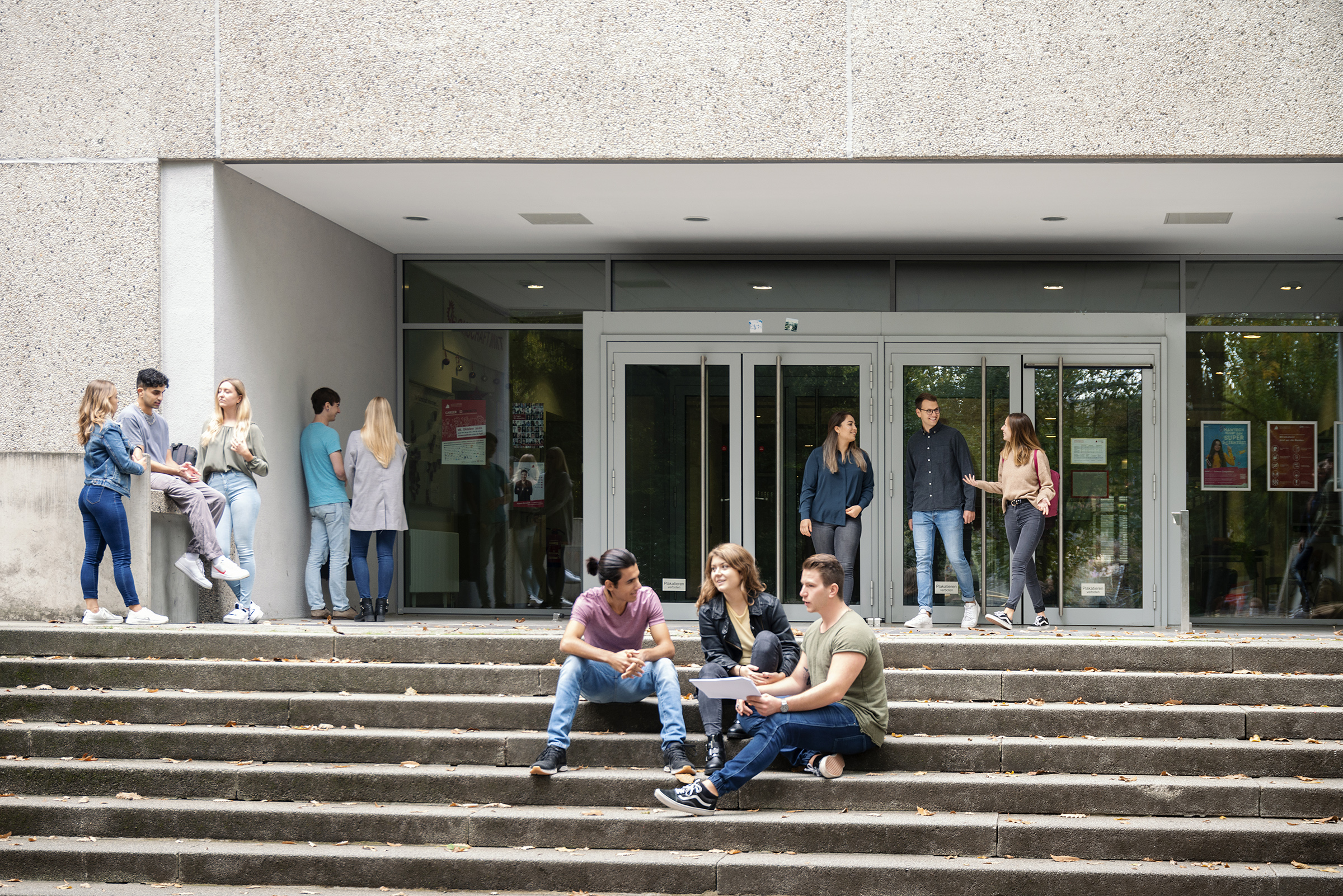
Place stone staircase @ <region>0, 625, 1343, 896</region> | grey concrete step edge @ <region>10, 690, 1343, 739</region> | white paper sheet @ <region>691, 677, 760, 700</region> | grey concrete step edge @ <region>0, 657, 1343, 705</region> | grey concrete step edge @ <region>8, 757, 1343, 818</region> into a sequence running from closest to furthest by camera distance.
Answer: stone staircase @ <region>0, 625, 1343, 896</region> → white paper sheet @ <region>691, 677, 760, 700</region> → grey concrete step edge @ <region>8, 757, 1343, 818</region> → grey concrete step edge @ <region>10, 690, 1343, 739</region> → grey concrete step edge @ <region>0, 657, 1343, 705</region>

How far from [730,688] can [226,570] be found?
4.39 meters

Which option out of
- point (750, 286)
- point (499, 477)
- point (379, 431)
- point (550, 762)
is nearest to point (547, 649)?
point (550, 762)

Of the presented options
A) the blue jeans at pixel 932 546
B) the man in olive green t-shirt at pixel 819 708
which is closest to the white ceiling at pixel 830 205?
the blue jeans at pixel 932 546

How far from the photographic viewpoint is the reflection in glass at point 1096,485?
36.0ft

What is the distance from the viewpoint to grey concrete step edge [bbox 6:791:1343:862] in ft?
18.5

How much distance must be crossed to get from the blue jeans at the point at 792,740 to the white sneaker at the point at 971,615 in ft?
11.5

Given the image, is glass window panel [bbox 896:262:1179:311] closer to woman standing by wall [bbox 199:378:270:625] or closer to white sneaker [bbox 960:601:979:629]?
white sneaker [bbox 960:601:979:629]

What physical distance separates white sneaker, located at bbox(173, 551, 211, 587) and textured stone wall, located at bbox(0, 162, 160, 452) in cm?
136

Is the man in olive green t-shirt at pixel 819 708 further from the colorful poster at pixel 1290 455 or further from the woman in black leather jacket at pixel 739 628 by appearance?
the colorful poster at pixel 1290 455

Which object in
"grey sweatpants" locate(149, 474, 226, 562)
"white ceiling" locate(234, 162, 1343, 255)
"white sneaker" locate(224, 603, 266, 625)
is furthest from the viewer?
"white ceiling" locate(234, 162, 1343, 255)

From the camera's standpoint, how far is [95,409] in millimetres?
7863

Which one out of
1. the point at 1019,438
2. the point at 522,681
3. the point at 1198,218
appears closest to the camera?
the point at 522,681

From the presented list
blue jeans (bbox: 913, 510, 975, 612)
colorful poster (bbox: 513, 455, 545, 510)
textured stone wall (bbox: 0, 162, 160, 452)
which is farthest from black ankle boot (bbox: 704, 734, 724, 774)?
colorful poster (bbox: 513, 455, 545, 510)

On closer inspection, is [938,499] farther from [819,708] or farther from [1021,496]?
[819,708]
